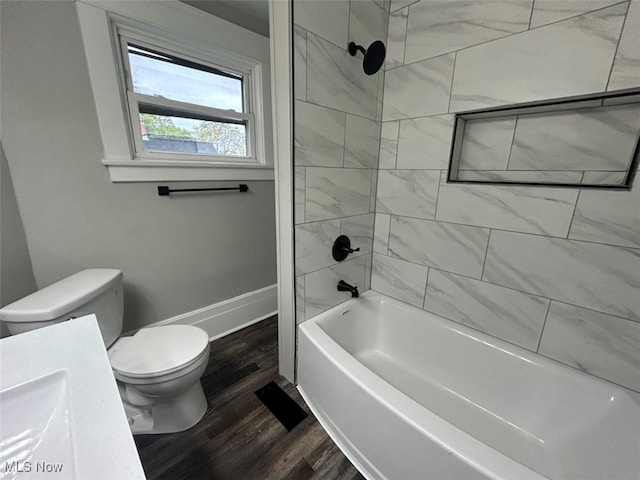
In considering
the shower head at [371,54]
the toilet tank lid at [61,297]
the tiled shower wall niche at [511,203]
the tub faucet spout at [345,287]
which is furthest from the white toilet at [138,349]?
the shower head at [371,54]

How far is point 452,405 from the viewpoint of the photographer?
1.32 m

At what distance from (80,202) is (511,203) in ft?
Result: 7.06

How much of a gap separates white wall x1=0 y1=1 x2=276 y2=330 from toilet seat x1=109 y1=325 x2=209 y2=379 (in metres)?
0.43

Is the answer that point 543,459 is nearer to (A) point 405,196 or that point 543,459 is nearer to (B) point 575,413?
(B) point 575,413

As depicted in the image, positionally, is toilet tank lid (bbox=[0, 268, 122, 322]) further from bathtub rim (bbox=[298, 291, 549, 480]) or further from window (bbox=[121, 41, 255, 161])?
bathtub rim (bbox=[298, 291, 549, 480])

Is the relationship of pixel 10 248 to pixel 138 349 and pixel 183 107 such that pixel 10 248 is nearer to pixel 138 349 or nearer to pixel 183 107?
pixel 138 349

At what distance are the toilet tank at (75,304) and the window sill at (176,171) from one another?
542 mm

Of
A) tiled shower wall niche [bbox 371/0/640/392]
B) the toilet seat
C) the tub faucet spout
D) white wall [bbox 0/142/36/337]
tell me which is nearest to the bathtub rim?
the tub faucet spout

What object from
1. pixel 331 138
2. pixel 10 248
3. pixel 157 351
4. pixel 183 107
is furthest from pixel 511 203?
pixel 10 248

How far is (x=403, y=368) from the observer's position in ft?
5.14

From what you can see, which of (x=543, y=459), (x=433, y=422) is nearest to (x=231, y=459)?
(x=433, y=422)

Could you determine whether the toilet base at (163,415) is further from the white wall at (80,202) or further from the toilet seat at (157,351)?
the white wall at (80,202)

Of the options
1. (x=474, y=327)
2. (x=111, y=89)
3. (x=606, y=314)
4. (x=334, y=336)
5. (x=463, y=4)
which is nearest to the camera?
(x=606, y=314)

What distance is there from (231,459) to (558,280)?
5.47ft
